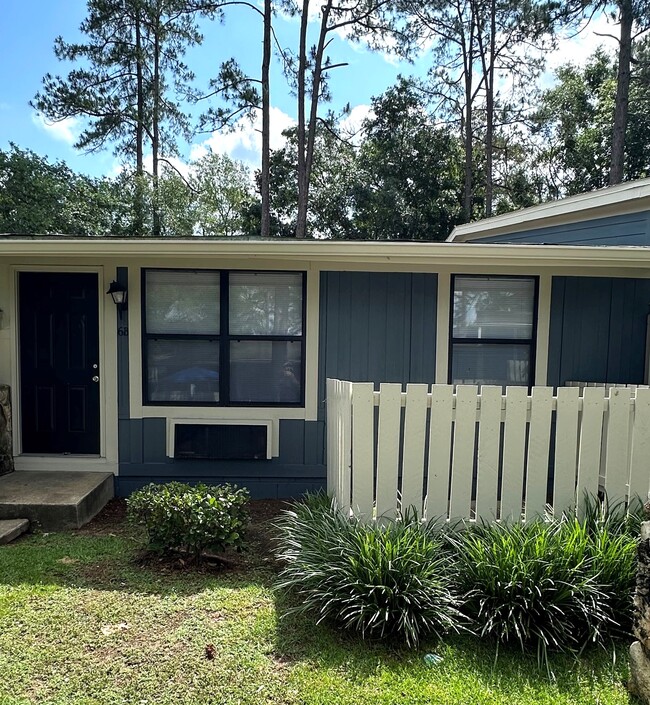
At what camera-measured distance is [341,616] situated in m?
2.69

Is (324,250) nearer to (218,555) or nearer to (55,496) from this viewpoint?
(218,555)

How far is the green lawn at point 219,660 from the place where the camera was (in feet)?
7.30

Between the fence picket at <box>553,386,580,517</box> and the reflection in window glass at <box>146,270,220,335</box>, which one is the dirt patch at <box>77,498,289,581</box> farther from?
the fence picket at <box>553,386,580,517</box>

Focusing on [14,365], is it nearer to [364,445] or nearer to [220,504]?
[220,504]

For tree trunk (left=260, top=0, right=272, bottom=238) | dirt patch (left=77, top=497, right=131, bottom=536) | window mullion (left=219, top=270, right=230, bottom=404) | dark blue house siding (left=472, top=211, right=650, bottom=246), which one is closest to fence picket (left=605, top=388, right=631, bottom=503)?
dark blue house siding (left=472, top=211, right=650, bottom=246)

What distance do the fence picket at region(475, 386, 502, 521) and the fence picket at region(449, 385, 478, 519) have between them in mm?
71

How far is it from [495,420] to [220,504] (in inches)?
73.1

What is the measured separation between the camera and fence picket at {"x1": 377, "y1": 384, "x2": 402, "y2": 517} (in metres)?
3.33

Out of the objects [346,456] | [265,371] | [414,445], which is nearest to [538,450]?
[414,445]

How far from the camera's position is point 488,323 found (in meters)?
4.90

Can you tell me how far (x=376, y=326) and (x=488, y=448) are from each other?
Result: 180 centimetres

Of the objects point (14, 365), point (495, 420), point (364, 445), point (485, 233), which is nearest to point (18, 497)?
point (14, 365)

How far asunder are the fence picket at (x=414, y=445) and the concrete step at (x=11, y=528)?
2.87 m

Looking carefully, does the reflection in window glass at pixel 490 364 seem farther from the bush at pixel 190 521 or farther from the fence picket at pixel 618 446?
the bush at pixel 190 521
